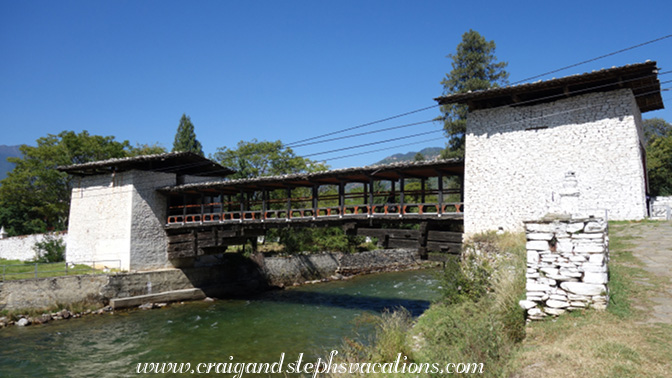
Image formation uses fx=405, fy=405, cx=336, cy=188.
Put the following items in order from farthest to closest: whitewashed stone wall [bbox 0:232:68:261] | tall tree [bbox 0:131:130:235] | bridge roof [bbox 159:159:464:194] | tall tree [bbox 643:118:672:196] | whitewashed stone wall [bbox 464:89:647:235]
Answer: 1. tall tree [bbox 643:118:672:196]
2. tall tree [bbox 0:131:130:235]
3. whitewashed stone wall [bbox 0:232:68:261]
4. bridge roof [bbox 159:159:464:194]
5. whitewashed stone wall [bbox 464:89:647:235]

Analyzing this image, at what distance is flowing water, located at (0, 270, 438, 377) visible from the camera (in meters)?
11.5

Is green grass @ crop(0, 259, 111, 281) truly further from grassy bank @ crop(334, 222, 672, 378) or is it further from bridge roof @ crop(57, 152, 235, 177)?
grassy bank @ crop(334, 222, 672, 378)

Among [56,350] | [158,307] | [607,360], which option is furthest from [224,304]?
[607,360]

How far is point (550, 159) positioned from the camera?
13391mm

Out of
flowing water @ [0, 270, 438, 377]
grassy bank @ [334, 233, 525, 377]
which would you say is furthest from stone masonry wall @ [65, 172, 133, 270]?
grassy bank @ [334, 233, 525, 377]

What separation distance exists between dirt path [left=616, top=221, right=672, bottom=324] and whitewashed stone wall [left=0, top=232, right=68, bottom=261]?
29833mm

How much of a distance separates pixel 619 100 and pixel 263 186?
48.4 ft

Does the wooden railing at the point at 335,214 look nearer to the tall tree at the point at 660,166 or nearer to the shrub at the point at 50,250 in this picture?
the shrub at the point at 50,250

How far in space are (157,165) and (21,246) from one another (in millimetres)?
14804

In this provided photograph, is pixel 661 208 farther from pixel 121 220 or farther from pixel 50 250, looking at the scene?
pixel 50 250

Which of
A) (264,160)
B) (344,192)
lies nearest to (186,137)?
(264,160)

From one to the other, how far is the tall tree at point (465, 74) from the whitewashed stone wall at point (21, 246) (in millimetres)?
31346

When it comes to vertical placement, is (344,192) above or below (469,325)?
above

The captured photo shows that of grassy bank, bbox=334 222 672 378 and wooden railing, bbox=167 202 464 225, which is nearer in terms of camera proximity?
grassy bank, bbox=334 222 672 378
